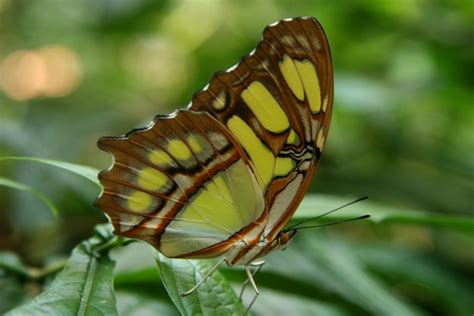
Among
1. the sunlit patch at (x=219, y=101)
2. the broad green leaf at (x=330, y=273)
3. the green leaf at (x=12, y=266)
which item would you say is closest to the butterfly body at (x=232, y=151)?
the sunlit patch at (x=219, y=101)

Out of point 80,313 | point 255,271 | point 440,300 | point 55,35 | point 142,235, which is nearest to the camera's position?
point 80,313

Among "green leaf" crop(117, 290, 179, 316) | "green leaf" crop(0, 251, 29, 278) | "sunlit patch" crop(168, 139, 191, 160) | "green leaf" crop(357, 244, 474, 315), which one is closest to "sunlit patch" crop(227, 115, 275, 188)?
"sunlit patch" crop(168, 139, 191, 160)

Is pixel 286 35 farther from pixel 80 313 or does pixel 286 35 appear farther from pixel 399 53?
pixel 399 53

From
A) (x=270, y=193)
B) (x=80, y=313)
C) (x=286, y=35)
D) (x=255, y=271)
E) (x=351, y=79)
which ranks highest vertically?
(x=351, y=79)

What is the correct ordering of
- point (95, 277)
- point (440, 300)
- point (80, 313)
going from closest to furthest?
point (80, 313) < point (95, 277) < point (440, 300)

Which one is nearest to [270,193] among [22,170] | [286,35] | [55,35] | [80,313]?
[286,35]

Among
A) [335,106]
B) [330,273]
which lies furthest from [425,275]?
[335,106]
